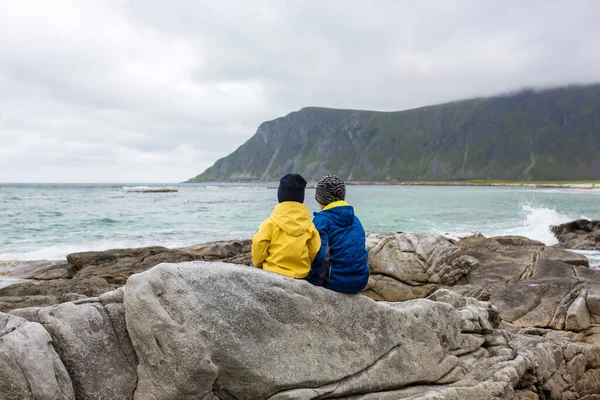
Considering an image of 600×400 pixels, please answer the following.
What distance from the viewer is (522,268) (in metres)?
14.4

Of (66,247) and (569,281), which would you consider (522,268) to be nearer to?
(569,281)

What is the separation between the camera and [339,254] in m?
6.11

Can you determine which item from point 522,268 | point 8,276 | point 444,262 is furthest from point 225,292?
point 8,276

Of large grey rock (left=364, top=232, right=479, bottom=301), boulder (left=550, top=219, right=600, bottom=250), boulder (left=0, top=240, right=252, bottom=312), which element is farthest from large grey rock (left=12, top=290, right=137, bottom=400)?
boulder (left=550, top=219, right=600, bottom=250)

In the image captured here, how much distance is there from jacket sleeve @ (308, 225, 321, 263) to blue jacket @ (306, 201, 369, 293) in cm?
6

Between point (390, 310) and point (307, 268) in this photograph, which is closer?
point (307, 268)

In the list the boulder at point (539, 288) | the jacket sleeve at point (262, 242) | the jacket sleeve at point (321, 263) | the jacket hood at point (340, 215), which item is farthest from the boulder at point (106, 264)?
the jacket hood at point (340, 215)

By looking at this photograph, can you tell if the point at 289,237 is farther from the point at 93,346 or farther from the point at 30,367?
the point at 30,367

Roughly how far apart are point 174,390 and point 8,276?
1662 centimetres

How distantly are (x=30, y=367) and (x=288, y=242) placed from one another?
3067 millimetres

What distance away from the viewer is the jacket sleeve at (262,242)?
229 inches

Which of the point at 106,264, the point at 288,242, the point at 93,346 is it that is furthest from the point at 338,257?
the point at 106,264

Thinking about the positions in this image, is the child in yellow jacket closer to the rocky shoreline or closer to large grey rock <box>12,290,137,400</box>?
the rocky shoreline

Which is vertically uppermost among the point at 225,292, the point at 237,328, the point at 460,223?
the point at 225,292
